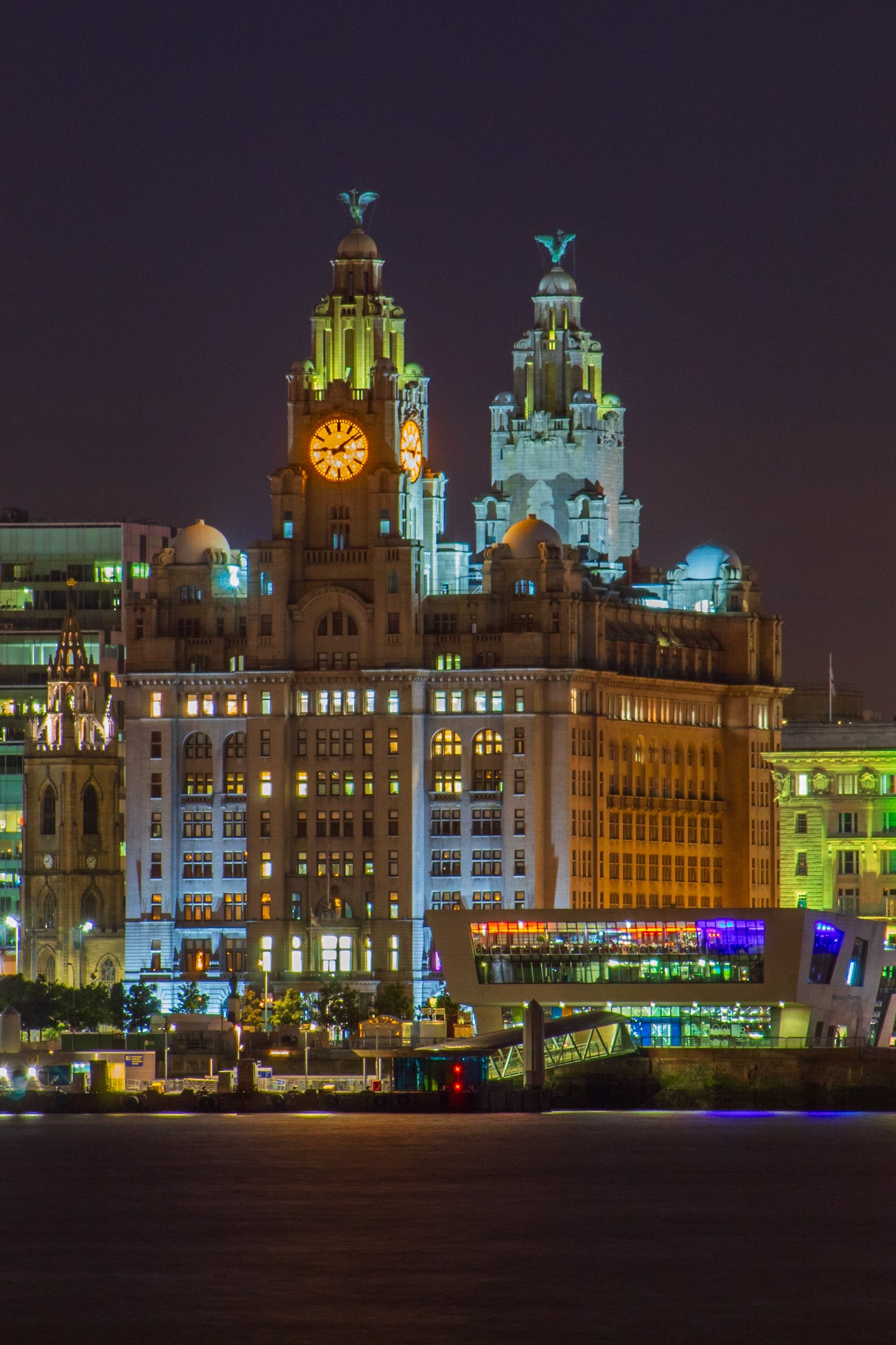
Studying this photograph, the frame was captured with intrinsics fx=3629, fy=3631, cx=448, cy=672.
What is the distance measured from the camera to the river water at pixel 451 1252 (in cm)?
12925

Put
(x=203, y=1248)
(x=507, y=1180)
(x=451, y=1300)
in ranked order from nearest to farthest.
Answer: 1. (x=451, y=1300)
2. (x=203, y=1248)
3. (x=507, y=1180)

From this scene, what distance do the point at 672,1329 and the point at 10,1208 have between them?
53.9 metres

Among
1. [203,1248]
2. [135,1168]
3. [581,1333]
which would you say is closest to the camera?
[581,1333]

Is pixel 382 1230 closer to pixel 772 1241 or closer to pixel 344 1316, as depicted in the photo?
pixel 772 1241

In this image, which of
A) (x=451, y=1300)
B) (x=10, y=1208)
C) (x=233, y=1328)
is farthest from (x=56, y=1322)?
(x=10, y=1208)

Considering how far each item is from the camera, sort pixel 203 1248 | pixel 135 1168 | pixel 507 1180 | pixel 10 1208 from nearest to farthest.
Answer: pixel 203 1248, pixel 10 1208, pixel 507 1180, pixel 135 1168

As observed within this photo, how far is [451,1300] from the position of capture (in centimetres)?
13525

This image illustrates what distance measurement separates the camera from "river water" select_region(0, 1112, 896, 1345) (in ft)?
424

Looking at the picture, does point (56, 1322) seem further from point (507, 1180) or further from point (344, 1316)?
point (507, 1180)

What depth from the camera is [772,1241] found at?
156125mm

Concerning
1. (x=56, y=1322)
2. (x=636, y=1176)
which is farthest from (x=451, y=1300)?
(x=636, y=1176)

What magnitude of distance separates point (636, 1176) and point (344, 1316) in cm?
6100

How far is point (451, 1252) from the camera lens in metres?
151

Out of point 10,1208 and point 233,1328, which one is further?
point 10,1208
